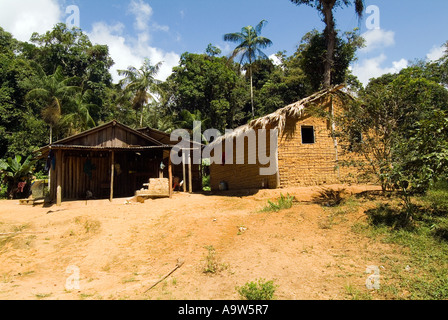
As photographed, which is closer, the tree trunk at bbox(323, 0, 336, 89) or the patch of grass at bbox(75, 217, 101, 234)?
the patch of grass at bbox(75, 217, 101, 234)

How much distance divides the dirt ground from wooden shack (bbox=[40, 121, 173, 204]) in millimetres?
4302

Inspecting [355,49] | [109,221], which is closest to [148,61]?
[355,49]

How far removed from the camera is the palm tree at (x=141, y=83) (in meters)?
27.9

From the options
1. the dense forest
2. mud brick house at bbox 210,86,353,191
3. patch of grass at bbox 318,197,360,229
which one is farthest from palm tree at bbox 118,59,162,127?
patch of grass at bbox 318,197,360,229

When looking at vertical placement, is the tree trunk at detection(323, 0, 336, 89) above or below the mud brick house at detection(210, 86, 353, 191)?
above

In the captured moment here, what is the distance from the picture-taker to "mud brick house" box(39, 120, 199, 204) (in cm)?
1348

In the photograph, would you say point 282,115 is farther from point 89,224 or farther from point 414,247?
point 89,224

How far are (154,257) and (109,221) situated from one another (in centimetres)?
346

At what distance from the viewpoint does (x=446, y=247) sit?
201 inches

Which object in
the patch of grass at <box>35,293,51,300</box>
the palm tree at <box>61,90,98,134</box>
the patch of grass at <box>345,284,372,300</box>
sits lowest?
the patch of grass at <box>35,293,51,300</box>

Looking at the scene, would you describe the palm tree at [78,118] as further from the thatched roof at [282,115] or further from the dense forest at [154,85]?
the thatched roof at [282,115]

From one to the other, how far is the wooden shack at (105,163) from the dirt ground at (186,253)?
4.30m

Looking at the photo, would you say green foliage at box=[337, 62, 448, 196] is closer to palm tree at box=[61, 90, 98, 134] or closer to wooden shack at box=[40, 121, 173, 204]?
wooden shack at box=[40, 121, 173, 204]
